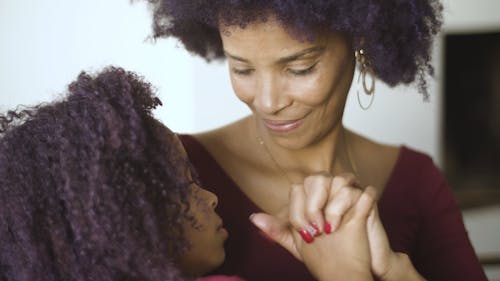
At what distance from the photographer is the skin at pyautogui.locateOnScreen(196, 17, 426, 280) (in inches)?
46.0

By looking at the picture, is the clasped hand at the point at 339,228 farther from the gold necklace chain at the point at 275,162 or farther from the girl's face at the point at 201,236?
the gold necklace chain at the point at 275,162

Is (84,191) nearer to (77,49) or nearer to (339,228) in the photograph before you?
(339,228)

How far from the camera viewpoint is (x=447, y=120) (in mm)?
3432

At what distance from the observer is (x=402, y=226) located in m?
1.62

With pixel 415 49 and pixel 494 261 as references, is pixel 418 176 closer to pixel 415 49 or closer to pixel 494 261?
pixel 415 49

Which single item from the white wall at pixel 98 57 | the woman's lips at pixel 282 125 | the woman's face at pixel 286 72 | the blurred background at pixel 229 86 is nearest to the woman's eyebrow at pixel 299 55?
the woman's face at pixel 286 72

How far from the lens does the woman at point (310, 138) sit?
132 cm

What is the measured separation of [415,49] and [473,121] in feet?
6.70

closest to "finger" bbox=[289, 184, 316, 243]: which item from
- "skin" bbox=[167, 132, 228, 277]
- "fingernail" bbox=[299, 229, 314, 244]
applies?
"fingernail" bbox=[299, 229, 314, 244]

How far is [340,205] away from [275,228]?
17 cm

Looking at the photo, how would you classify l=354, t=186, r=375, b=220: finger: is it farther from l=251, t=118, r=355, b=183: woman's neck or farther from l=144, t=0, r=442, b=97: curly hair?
l=251, t=118, r=355, b=183: woman's neck

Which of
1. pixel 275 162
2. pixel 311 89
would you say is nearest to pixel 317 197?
pixel 311 89

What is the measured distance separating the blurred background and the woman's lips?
56.8 inches

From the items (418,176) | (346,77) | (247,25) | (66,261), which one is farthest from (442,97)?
(66,261)
